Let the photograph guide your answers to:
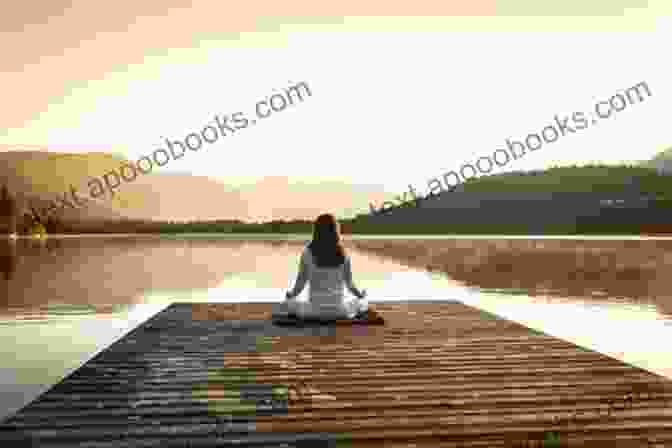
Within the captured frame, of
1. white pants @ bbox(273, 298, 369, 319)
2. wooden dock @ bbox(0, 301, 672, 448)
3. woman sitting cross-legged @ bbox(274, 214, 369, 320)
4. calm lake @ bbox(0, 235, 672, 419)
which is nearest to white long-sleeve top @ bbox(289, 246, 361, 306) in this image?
woman sitting cross-legged @ bbox(274, 214, 369, 320)

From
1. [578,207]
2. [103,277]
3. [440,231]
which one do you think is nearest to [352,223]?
[440,231]

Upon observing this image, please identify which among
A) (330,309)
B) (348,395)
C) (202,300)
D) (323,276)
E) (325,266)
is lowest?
(348,395)

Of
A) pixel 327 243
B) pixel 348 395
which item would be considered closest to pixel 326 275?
pixel 327 243

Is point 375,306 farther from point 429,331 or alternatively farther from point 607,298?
point 607,298

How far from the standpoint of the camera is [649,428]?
4.51 meters

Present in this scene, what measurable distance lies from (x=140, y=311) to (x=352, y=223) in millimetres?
83287

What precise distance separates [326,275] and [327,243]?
41 centimetres

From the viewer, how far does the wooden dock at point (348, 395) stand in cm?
436

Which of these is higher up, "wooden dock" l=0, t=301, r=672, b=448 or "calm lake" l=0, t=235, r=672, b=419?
"calm lake" l=0, t=235, r=672, b=419

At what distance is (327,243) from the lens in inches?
332

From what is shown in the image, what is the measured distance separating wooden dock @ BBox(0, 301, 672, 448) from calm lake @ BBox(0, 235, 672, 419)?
0.83 metres

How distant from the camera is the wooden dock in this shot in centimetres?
436

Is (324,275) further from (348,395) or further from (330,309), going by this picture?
(348,395)

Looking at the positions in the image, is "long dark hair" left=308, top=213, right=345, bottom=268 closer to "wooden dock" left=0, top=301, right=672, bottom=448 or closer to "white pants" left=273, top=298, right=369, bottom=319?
"white pants" left=273, top=298, right=369, bottom=319
